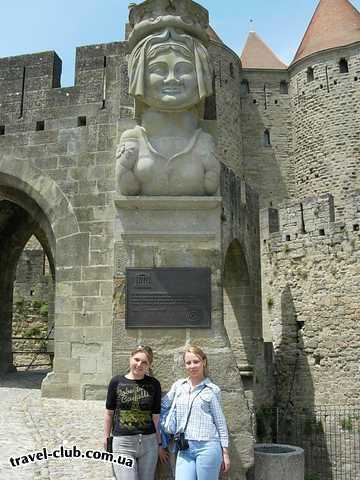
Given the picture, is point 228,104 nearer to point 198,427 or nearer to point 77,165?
point 77,165

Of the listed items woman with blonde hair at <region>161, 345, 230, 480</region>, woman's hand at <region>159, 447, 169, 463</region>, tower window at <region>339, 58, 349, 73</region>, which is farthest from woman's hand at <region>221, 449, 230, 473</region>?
tower window at <region>339, 58, 349, 73</region>

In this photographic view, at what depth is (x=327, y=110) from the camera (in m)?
26.1

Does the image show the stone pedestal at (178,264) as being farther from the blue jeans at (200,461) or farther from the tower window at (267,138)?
the tower window at (267,138)

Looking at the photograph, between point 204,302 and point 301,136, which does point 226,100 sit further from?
point 204,302

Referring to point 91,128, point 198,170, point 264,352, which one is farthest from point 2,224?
point 198,170

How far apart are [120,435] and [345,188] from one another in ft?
78.6

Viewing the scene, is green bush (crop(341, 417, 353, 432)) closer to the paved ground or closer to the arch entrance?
the paved ground

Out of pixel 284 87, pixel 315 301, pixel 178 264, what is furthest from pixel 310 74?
pixel 178 264

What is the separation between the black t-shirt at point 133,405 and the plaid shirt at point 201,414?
0.11 meters

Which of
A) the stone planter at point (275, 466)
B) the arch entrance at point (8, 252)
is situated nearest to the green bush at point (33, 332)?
the arch entrance at point (8, 252)

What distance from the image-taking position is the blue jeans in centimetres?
279

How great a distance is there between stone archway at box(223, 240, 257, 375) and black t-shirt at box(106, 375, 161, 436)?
7142 mm

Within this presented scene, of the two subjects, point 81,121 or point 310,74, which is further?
point 310,74

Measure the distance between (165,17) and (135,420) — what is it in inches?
109
